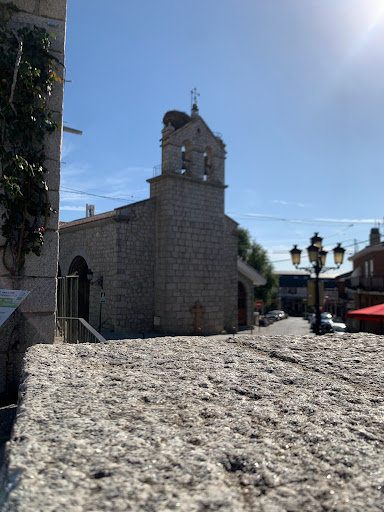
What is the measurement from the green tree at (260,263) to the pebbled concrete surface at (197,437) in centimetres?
4111

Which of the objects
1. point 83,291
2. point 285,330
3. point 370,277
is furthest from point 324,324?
point 285,330

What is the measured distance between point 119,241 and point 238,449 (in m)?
15.4

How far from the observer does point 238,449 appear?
1243 millimetres

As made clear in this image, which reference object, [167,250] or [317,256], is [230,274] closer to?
[167,250]

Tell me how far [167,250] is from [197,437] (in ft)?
51.8

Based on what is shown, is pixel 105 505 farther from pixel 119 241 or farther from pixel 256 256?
pixel 256 256

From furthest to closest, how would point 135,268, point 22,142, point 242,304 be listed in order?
point 242,304 → point 135,268 → point 22,142

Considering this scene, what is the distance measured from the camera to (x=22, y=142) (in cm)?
329

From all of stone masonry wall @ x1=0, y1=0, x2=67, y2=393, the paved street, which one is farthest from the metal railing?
the paved street

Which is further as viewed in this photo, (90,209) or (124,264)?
(90,209)

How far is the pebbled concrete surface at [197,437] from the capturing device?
1.01m

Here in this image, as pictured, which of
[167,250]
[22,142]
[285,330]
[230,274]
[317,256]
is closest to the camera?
[22,142]

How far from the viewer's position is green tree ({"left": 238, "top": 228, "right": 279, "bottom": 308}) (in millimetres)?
43219

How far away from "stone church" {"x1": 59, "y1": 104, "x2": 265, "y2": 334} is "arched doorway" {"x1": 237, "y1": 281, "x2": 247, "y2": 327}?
405 centimetres
